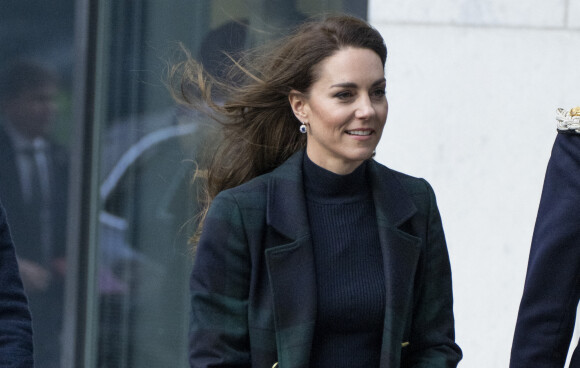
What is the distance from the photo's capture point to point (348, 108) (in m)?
2.61

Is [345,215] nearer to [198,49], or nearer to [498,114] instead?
[498,114]

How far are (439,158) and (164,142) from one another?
1411mm

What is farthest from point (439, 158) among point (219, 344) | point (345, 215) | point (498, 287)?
point (219, 344)

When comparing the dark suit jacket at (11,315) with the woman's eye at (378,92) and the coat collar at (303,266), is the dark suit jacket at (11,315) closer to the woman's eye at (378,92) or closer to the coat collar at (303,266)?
the coat collar at (303,266)

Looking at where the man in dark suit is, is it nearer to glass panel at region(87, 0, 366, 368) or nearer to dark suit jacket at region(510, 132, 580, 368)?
glass panel at region(87, 0, 366, 368)

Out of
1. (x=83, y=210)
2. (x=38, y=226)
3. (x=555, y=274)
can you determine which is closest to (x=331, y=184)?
(x=555, y=274)

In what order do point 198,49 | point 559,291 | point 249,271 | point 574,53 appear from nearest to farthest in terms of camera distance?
point 559,291
point 249,271
point 574,53
point 198,49

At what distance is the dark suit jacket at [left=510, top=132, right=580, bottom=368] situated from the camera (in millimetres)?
2418

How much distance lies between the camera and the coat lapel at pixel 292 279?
255cm

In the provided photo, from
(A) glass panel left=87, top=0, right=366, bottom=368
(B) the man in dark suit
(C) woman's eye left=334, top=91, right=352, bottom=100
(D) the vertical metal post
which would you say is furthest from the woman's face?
(B) the man in dark suit

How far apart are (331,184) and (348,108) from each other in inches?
9.1

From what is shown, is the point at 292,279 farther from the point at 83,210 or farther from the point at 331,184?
the point at 83,210

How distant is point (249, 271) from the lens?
2.61 meters

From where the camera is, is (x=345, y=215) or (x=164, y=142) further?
(x=164, y=142)
